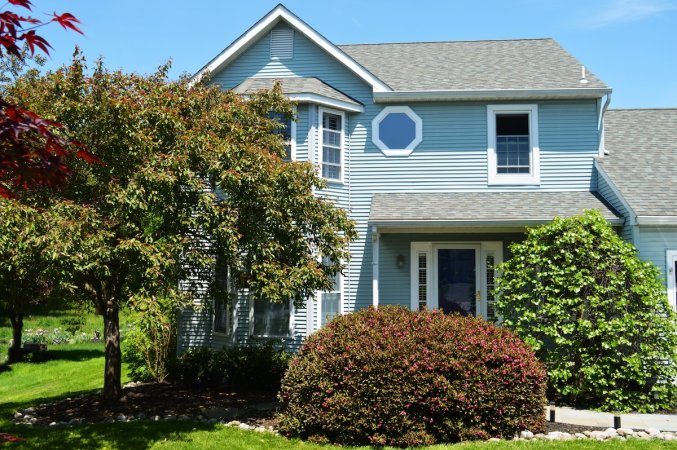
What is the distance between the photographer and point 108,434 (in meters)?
8.55

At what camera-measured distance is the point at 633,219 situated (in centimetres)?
1170

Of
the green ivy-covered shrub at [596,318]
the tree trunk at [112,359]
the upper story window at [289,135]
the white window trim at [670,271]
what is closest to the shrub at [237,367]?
the tree trunk at [112,359]

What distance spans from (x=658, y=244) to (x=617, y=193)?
1.35 m

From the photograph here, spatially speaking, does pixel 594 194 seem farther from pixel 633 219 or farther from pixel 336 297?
pixel 336 297

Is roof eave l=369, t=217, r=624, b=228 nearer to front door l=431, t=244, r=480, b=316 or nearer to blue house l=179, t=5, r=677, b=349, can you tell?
blue house l=179, t=5, r=677, b=349

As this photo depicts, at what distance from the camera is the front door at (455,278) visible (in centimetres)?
1344

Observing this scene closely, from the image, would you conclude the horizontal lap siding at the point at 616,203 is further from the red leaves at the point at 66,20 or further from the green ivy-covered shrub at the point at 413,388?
the red leaves at the point at 66,20

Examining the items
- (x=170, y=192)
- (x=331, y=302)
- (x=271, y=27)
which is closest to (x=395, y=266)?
(x=331, y=302)

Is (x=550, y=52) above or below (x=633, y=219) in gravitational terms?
above

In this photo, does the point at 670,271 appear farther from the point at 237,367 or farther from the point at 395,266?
the point at 237,367

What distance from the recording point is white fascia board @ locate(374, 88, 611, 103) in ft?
44.3

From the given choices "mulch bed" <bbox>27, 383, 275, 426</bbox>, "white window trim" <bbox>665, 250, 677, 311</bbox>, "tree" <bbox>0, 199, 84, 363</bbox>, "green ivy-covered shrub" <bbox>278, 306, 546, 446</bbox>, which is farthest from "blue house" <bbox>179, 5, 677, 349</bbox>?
"tree" <bbox>0, 199, 84, 363</bbox>

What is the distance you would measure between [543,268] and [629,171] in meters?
4.17

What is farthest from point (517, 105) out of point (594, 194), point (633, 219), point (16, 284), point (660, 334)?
point (16, 284)
